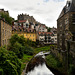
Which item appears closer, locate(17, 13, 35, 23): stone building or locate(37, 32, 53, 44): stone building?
locate(37, 32, 53, 44): stone building

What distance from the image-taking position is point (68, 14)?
2312cm

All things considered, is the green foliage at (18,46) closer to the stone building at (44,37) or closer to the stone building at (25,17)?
the stone building at (44,37)

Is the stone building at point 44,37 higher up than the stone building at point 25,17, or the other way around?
the stone building at point 25,17

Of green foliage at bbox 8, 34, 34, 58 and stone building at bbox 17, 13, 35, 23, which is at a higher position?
stone building at bbox 17, 13, 35, 23

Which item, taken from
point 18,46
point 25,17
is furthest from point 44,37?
point 25,17

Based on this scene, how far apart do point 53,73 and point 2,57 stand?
485 inches

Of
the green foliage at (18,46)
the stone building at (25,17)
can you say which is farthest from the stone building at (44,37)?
the stone building at (25,17)

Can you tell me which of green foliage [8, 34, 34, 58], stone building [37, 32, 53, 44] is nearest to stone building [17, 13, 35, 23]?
stone building [37, 32, 53, 44]

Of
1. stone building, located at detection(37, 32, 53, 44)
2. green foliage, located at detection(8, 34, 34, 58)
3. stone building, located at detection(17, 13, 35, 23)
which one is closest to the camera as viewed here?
green foliage, located at detection(8, 34, 34, 58)

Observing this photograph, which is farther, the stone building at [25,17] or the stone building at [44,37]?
the stone building at [25,17]

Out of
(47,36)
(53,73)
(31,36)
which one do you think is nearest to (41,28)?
(47,36)

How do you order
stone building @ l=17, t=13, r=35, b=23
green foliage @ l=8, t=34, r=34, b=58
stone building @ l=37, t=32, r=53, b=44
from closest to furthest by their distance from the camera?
1. green foliage @ l=8, t=34, r=34, b=58
2. stone building @ l=37, t=32, r=53, b=44
3. stone building @ l=17, t=13, r=35, b=23

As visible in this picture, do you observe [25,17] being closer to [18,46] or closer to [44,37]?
[44,37]

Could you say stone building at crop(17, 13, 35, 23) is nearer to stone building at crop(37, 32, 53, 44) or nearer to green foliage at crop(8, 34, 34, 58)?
stone building at crop(37, 32, 53, 44)
